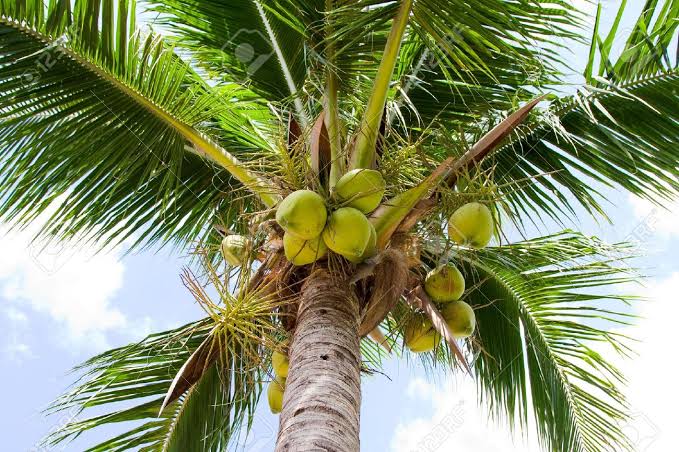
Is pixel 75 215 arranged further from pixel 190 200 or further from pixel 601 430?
pixel 601 430

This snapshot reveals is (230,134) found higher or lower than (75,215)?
higher

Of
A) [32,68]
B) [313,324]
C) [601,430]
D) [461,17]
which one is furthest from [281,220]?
[601,430]

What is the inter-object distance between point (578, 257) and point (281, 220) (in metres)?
2.40

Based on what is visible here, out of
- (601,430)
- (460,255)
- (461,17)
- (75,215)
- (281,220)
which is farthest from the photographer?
(601,430)

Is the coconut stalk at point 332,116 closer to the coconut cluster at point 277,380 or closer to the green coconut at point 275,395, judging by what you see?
the coconut cluster at point 277,380

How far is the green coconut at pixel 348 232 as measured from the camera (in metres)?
2.68

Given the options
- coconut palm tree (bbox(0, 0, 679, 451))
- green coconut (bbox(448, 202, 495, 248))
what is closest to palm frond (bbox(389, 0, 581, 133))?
coconut palm tree (bbox(0, 0, 679, 451))

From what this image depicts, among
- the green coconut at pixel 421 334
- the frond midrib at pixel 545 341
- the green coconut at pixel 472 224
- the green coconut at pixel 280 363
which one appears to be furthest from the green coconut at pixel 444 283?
the frond midrib at pixel 545 341

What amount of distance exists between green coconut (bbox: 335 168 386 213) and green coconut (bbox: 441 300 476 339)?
0.78 meters

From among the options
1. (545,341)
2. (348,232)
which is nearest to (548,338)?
(545,341)

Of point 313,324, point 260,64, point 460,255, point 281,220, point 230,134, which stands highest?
point 260,64

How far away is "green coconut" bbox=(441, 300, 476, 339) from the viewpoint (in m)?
3.26

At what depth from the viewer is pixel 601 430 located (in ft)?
14.1

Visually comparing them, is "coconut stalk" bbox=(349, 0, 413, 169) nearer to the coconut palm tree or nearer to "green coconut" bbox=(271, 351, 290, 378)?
the coconut palm tree
